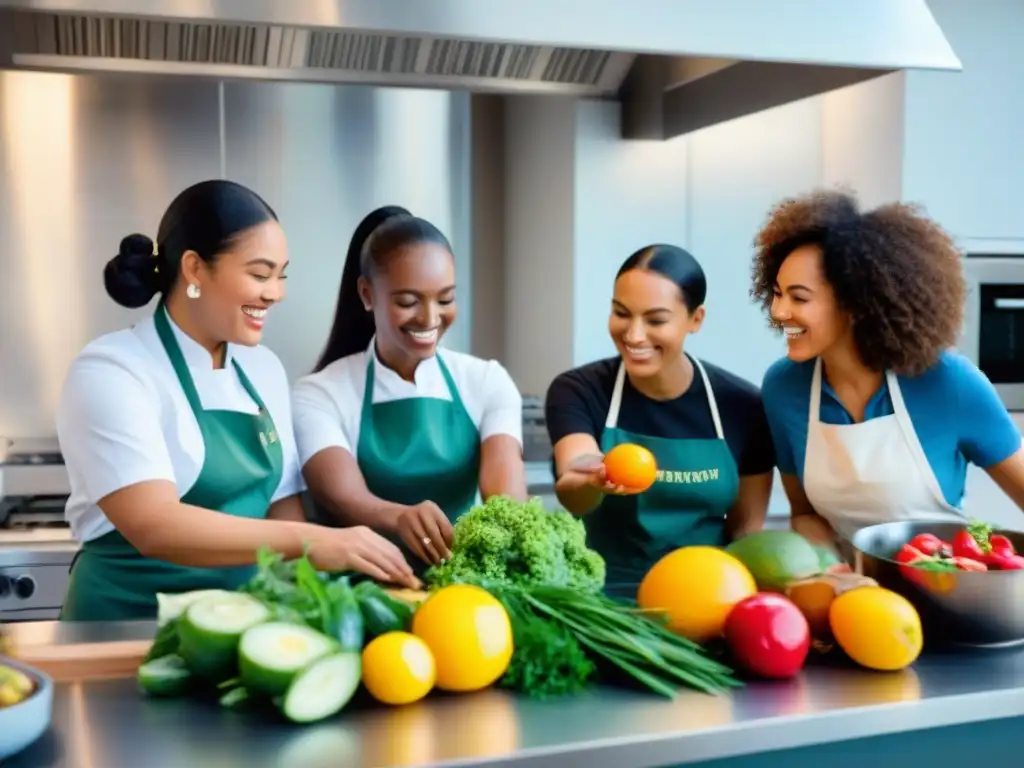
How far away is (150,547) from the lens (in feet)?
4.42

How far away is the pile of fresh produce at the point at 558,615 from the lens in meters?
1.02

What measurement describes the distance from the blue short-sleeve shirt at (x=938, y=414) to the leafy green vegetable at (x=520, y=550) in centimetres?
59

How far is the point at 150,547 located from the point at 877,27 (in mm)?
1231

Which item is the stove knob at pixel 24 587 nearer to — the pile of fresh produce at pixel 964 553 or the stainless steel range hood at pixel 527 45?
the stainless steel range hood at pixel 527 45

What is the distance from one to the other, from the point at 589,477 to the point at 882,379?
0.49m

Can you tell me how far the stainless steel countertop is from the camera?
2.90 feet

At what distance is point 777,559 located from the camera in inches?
47.2

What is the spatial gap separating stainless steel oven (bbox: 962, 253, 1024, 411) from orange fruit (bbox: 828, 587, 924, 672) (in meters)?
1.84

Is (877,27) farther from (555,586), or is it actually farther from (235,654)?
(235,654)

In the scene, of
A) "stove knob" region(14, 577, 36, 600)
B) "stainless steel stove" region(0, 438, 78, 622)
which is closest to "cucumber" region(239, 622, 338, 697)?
"stainless steel stove" region(0, 438, 78, 622)

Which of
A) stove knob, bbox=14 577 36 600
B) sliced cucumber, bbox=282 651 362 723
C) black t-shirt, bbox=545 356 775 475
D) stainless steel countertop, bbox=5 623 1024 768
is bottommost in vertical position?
stove knob, bbox=14 577 36 600

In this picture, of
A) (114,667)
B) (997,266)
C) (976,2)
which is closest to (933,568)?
(114,667)

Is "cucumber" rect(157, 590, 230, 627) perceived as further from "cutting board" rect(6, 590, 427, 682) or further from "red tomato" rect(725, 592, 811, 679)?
"red tomato" rect(725, 592, 811, 679)

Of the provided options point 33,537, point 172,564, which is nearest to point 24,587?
point 33,537
